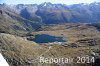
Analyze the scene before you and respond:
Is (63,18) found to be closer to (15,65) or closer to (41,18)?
(41,18)

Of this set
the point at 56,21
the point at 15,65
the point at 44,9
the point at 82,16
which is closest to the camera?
the point at 15,65

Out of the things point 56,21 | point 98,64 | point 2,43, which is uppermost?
point 2,43

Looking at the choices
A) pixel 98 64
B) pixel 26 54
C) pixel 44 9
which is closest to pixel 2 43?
pixel 26 54

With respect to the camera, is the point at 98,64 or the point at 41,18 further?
the point at 41,18

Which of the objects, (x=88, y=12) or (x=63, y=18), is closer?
(x=63, y=18)

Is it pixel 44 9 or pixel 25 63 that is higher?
pixel 25 63

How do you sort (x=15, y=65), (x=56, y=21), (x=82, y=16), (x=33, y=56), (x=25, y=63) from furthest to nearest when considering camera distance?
(x=82, y=16), (x=56, y=21), (x=33, y=56), (x=25, y=63), (x=15, y=65)

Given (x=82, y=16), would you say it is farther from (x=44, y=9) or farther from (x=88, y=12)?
(x=44, y=9)

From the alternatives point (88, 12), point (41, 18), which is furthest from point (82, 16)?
point (41, 18)

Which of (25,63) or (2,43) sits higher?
(2,43)
